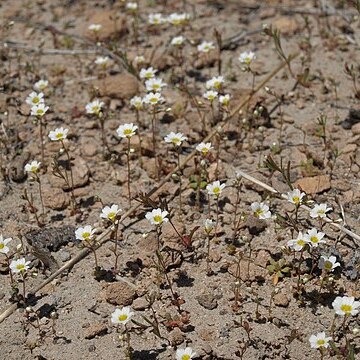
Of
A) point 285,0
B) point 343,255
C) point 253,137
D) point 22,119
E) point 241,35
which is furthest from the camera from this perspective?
point 285,0

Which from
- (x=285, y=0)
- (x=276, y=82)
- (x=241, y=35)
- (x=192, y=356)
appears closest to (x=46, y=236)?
(x=192, y=356)

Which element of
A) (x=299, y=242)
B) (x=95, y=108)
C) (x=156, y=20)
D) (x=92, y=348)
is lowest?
(x=92, y=348)

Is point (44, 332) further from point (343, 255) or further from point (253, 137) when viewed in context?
point (253, 137)

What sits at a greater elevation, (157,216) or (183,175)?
(157,216)

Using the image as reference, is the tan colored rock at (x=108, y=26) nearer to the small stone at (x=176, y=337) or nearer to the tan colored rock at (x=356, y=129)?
the tan colored rock at (x=356, y=129)

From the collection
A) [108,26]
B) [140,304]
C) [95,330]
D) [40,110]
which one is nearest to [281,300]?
[140,304]

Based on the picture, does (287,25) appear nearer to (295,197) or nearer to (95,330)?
(295,197)

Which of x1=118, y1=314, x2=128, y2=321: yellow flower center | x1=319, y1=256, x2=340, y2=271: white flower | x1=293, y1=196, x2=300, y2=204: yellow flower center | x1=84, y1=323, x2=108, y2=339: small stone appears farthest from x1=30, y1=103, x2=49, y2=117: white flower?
x1=319, y1=256, x2=340, y2=271: white flower
